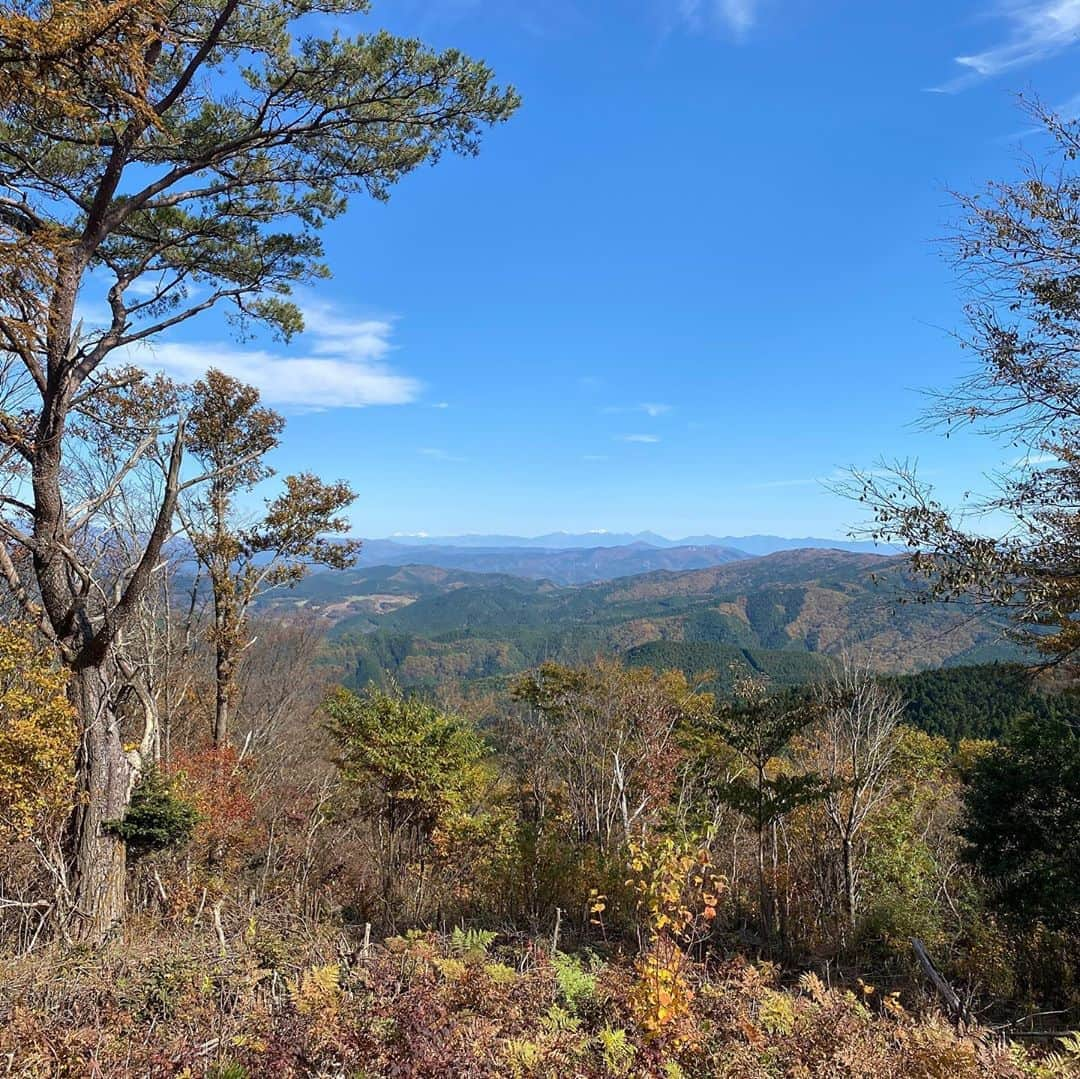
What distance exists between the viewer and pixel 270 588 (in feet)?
37.9

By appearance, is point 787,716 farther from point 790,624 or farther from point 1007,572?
point 790,624

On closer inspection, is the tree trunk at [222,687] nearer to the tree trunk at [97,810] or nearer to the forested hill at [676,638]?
the tree trunk at [97,810]

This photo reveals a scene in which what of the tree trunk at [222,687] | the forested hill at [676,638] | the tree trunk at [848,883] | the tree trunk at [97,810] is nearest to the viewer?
the tree trunk at [97,810]

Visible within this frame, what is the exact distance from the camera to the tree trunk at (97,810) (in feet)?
17.4

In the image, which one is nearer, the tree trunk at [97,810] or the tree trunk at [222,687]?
the tree trunk at [97,810]

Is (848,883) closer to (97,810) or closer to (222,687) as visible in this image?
(97,810)

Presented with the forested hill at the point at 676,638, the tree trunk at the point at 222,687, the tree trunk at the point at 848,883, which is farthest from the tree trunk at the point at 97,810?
the forested hill at the point at 676,638

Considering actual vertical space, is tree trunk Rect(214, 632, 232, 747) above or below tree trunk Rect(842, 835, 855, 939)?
above

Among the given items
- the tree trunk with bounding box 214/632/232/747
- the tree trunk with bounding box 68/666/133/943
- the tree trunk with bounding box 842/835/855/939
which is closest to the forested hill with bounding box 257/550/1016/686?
the tree trunk with bounding box 842/835/855/939

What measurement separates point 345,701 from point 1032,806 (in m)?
8.73

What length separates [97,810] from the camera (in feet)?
18.1

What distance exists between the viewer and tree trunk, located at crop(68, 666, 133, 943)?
17.4 feet

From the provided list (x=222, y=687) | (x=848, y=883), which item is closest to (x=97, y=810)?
(x=222, y=687)

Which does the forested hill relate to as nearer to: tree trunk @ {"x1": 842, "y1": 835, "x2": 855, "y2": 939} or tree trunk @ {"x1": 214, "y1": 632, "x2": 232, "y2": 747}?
tree trunk @ {"x1": 842, "y1": 835, "x2": 855, "y2": 939}
